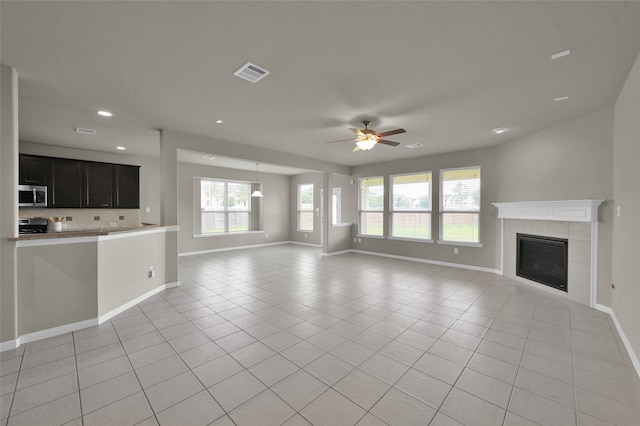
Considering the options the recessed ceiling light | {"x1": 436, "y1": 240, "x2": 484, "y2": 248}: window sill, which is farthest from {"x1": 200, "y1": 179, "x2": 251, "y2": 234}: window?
the recessed ceiling light

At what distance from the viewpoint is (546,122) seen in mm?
4180

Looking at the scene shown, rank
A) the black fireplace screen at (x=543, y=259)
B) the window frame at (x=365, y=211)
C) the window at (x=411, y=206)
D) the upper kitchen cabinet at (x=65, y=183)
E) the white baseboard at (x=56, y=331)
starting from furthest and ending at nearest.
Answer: the window frame at (x=365, y=211) < the window at (x=411, y=206) < the upper kitchen cabinet at (x=65, y=183) < the black fireplace screen at (x=543, y=259) < the white baseboard at (x=56, y=331)

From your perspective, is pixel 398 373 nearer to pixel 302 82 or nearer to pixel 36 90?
pixel 302 82

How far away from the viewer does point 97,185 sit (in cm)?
612

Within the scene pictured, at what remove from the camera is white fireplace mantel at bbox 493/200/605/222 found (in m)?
3.72

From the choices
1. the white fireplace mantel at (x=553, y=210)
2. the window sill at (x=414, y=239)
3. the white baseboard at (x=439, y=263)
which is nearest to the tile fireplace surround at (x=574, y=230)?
the white fireplace mantel at (x=553, y=210)

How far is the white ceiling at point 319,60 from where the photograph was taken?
1854 millimetres

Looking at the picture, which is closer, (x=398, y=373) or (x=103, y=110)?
(x=398, y=373)

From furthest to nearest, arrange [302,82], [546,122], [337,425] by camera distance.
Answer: [546,122]
[302,82]
[337,425]

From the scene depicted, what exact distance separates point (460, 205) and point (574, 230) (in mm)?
2405

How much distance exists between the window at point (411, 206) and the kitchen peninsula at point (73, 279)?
6055 millimetres

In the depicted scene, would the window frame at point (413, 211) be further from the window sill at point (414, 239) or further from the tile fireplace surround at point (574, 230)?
the tile fireplace surround at point (574, 230)

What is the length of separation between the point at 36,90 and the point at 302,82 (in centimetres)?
312


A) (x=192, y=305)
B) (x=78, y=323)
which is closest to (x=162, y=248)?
(x=192, y=305)
